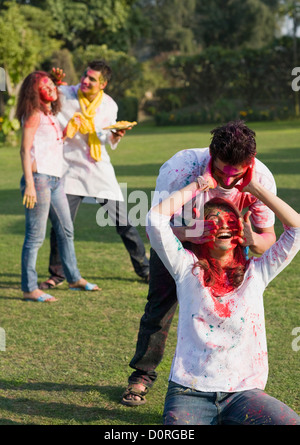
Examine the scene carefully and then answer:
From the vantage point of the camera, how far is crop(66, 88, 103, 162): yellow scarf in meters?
6.12

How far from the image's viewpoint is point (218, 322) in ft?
10.2

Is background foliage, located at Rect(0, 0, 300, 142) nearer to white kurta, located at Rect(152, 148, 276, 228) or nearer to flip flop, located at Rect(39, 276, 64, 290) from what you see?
flip flop, located at Rect(39, 276, 64, 290)

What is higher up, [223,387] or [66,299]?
[223,387]

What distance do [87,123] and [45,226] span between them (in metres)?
1.03

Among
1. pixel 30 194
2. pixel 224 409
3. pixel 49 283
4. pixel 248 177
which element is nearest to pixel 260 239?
pixel 248 177

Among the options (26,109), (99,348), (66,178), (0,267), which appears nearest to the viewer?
(99,348)

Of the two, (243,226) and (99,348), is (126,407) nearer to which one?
(99,348)

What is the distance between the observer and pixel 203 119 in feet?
114

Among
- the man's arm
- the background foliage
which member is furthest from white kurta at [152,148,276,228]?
the background foliage

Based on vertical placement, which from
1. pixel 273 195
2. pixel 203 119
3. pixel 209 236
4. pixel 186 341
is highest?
pixel 273 195

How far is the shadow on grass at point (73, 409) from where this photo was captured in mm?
3719

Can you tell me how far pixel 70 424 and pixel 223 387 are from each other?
1.06 meters
